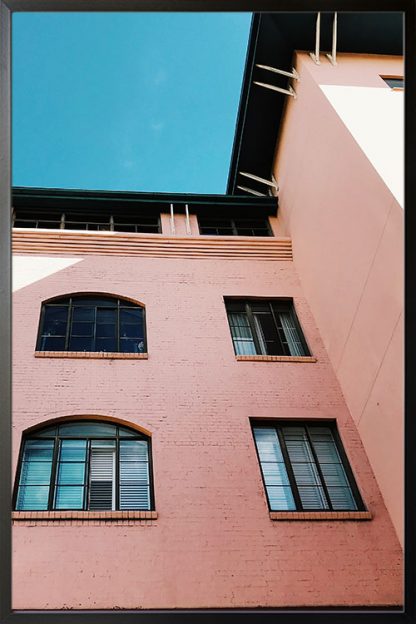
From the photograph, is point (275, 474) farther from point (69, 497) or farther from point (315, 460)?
point (69, 497)

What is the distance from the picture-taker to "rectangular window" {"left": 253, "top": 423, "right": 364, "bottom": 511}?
1187 cm

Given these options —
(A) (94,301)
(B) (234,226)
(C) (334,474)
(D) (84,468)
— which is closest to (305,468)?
(C) (334,474)

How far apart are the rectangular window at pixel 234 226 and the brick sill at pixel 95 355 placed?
22.5 ft

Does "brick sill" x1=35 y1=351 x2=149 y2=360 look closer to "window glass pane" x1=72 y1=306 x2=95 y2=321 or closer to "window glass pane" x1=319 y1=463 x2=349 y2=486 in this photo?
"window glass pane" x1=72 y1=306 x2=95 y2=321

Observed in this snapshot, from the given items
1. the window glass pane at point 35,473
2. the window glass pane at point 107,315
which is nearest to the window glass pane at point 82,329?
the window glass pane at point 107,315

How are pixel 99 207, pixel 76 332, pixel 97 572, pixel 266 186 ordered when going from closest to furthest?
1. pixel 97 572
2. pixel 76 332
3. pixel 99 207
4. pixel 266 186

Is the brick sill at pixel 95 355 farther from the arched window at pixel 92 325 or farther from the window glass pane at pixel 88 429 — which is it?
the window glass pane at pixel 88 429

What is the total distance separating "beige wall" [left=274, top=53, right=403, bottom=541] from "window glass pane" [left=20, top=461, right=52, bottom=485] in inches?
232

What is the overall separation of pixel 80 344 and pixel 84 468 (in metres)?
3.48

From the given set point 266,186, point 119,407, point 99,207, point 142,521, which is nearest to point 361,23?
point 266,186

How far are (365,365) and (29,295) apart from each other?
7.72 metres

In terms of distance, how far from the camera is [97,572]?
1002cm

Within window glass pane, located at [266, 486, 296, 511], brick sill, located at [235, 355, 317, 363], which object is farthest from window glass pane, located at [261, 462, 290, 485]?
brick sill, located at [235, 355, 317, 363]

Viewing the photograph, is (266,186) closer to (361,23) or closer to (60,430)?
(361,23)
